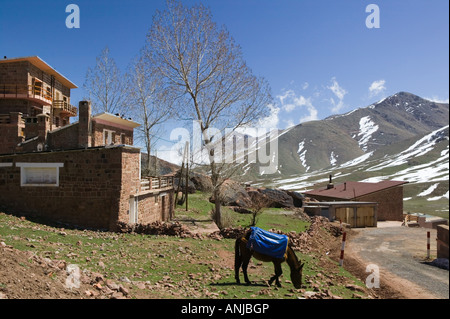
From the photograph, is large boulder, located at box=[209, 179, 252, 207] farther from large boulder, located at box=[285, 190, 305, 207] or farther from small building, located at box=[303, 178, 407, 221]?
small building, located at box=[303, 178, 407, 221]

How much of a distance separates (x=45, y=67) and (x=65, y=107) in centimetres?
562

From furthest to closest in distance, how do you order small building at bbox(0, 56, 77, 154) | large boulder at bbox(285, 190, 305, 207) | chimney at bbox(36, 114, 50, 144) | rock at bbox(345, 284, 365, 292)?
large boulder at bbox(285, 190, 305, 207) → small building at bbox(0, 56, 77, 154) → chimney at bbox(36, 114, 50, 144) → rock at bbox(345, 284, 365, 292)

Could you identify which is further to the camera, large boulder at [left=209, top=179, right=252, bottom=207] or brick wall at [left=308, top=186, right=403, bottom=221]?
brick wall at [left=308, top=186, right=403, bottom=221]

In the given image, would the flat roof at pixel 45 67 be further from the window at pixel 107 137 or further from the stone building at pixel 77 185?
the stone building at pixel 77 185

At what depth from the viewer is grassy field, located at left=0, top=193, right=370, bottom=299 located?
8.63 m

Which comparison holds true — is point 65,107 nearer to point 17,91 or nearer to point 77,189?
point 17,91

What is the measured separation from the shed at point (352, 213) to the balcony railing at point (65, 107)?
1226 inches

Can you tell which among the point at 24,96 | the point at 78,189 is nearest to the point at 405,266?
the point at 78,189

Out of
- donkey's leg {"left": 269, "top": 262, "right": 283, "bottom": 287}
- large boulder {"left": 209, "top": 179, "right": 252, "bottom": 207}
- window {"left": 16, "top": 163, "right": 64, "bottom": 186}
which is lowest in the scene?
donkey's leg {"left": 269, "top": 262, "right": 283, "bottom": 287}

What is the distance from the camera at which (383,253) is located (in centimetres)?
1452

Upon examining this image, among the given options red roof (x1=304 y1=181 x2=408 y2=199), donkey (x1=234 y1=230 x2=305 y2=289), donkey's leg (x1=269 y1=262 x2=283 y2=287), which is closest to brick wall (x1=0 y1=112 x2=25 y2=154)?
donkey (x1=234 y1=230 x2=305 y2=289)

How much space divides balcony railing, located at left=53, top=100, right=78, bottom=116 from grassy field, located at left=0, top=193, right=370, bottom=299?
85.3 ft

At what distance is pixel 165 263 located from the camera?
36.3 feet
